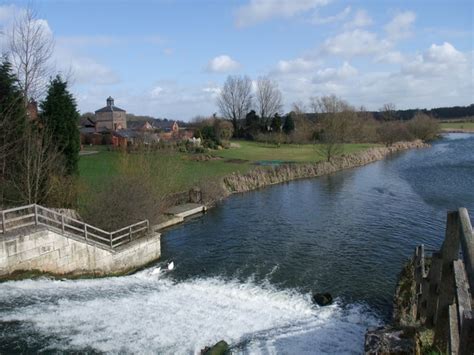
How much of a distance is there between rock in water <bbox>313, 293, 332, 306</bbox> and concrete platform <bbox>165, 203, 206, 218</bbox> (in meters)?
14.4

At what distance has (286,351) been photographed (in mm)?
11477

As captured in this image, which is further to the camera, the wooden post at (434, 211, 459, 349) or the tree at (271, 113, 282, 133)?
the tree at (271, 113, 282, 133)

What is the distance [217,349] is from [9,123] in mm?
16730

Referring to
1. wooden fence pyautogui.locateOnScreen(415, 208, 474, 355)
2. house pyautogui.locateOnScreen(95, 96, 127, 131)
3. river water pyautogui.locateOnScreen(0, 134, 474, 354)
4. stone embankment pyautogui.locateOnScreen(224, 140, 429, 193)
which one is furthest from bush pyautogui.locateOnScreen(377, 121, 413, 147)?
wooden fence pyautogui.locateOnScreen(415, 208, 474, 355)

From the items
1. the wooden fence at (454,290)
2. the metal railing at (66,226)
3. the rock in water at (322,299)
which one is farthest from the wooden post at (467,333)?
the metal railing at (66,226)

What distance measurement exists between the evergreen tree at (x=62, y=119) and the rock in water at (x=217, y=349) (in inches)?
643

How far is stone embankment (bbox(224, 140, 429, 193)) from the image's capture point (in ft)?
127

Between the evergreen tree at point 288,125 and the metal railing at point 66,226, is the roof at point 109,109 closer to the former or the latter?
the evergreen tree at point 288,125

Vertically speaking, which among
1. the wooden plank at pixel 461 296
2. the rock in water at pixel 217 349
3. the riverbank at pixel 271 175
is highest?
the wooden plank at pixel 461 296

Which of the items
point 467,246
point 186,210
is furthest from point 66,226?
point 467,246

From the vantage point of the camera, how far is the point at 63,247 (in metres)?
16.7

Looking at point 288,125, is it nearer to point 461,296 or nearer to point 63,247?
point 63,247

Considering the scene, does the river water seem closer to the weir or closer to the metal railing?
the weir

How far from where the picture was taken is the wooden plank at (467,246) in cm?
269
